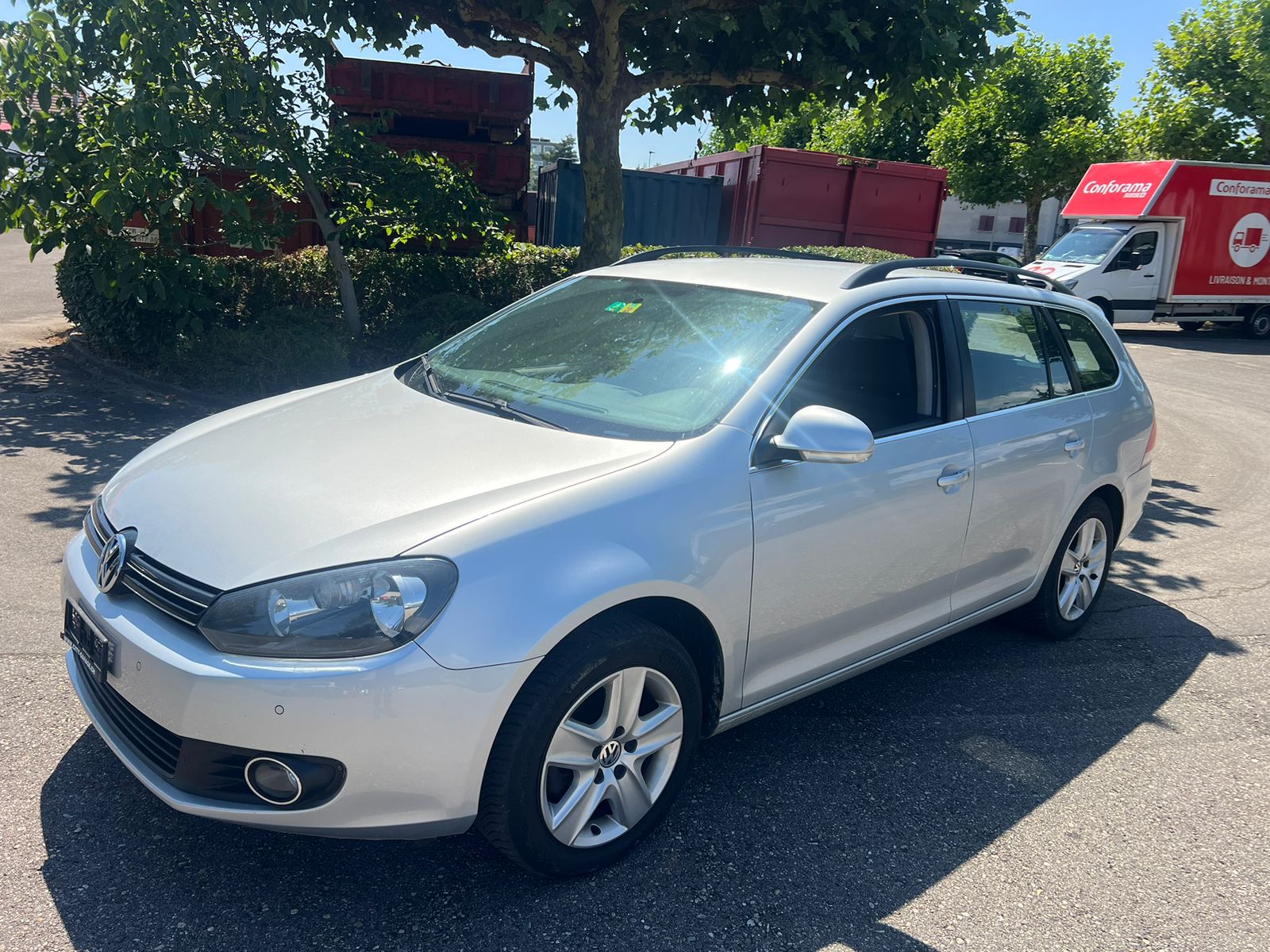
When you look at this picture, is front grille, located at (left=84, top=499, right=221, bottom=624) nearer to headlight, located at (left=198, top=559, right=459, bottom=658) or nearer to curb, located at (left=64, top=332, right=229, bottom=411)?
headlight, located at (left=198, top=559, right=459, bottom=658)

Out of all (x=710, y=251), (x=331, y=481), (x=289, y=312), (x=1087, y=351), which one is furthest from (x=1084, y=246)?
(x=331, y=481)

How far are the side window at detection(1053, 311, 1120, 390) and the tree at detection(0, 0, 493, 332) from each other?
5.97m

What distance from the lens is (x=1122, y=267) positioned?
A: 19.1m

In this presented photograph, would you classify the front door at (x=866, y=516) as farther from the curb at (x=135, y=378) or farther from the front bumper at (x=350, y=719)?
the curb at (x=135, y=378)

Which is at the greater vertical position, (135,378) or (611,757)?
(611,757)

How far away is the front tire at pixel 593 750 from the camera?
256 centimetres

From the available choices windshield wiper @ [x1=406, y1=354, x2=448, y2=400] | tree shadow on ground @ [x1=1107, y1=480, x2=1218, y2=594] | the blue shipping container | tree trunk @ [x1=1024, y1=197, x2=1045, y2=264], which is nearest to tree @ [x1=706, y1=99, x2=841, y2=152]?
the blue shipping container

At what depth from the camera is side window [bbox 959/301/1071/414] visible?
4.02 metres

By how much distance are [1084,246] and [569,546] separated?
19647mm

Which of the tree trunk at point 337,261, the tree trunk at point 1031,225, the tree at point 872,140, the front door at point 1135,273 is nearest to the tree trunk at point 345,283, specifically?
the tree trunk at point 337,261

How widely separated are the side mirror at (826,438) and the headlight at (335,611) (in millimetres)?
1121

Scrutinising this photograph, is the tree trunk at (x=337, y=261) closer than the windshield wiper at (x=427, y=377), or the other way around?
the windshield wiper at (x=427, y=377)

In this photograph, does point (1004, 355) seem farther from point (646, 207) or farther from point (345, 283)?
point (646, 207)

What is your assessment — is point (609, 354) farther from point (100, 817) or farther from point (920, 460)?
point (100, 817)
